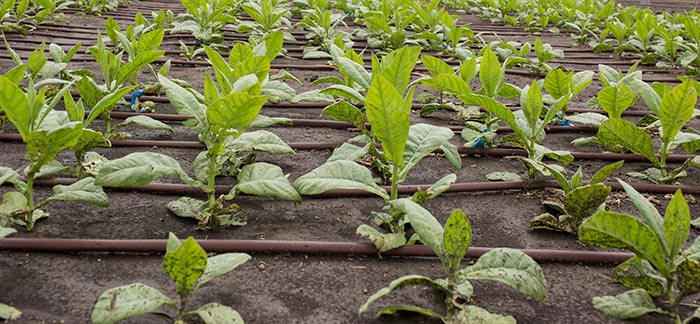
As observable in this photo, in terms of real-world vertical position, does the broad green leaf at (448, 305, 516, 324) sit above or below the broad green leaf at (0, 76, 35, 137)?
below

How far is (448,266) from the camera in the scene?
136cm

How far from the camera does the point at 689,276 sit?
1260mm

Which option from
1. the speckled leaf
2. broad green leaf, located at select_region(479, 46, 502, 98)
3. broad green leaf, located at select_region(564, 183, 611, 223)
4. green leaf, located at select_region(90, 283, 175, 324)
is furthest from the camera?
broad green leaf, located at select_region(479, 46, 502, 98)

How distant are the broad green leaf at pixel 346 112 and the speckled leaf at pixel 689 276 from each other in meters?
1.22

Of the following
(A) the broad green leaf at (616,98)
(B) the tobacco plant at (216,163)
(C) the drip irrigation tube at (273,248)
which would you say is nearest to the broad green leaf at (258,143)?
(B) the tobacco plant at (216,163)

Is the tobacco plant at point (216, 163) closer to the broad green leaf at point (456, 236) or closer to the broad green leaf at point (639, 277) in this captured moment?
the broad green leaf at point (456, 236)

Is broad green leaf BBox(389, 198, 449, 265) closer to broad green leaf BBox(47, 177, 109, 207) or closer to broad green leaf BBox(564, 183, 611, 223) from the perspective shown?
broad green leaf BBox(564, 183, 611, 223)

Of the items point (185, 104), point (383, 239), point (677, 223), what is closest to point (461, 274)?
point (383, 239)

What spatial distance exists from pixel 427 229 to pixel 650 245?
0.51 metres

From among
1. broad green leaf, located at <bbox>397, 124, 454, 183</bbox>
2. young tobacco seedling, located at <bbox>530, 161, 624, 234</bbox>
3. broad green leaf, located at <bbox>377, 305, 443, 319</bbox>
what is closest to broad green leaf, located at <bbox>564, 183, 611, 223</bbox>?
young tobacco seedling, located at <bbox>530, 161, 624, 234</bbox>

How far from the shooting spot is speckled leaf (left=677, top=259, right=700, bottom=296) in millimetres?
1241

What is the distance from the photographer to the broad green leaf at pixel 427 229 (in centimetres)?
136

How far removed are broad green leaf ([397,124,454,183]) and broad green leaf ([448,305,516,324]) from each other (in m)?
0.51

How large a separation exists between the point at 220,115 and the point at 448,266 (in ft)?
2.45
